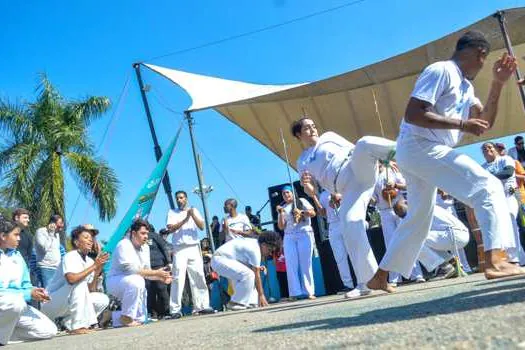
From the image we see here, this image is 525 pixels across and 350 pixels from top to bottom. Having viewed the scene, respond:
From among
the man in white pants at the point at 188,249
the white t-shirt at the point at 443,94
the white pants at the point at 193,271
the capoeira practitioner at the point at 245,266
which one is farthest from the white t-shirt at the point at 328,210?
the white t-shirt at the point at 443,94

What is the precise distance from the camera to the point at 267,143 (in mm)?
18125

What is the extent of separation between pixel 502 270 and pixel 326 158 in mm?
1948

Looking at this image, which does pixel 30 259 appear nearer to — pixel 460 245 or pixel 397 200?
pixel 397 200

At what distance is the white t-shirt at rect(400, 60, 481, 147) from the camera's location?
3.59m

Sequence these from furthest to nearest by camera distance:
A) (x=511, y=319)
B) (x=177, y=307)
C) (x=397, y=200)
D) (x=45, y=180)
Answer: (x=45, y=180) → (x=177, y=307) → (x=397, y=200) → (x=511, y=319)

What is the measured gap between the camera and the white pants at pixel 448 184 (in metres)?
3.49

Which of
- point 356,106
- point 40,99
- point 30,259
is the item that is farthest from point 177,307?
point 40,99

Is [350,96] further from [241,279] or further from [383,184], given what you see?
[241,279]

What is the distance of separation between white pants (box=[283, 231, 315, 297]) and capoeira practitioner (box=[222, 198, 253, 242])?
666 millimetres

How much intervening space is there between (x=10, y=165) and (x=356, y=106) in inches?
454

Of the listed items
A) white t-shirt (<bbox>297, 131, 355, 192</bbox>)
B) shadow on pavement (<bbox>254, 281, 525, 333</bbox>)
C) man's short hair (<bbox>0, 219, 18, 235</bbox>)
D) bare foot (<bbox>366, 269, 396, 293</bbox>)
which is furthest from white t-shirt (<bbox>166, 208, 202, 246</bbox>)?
shadow on pavement (<bbox>254, 281, 525, 333</bbox>)

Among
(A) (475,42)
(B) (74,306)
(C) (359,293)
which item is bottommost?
(C) (359,293)

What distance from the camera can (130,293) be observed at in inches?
288

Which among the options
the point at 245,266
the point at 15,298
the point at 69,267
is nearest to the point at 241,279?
the point at 245,266
